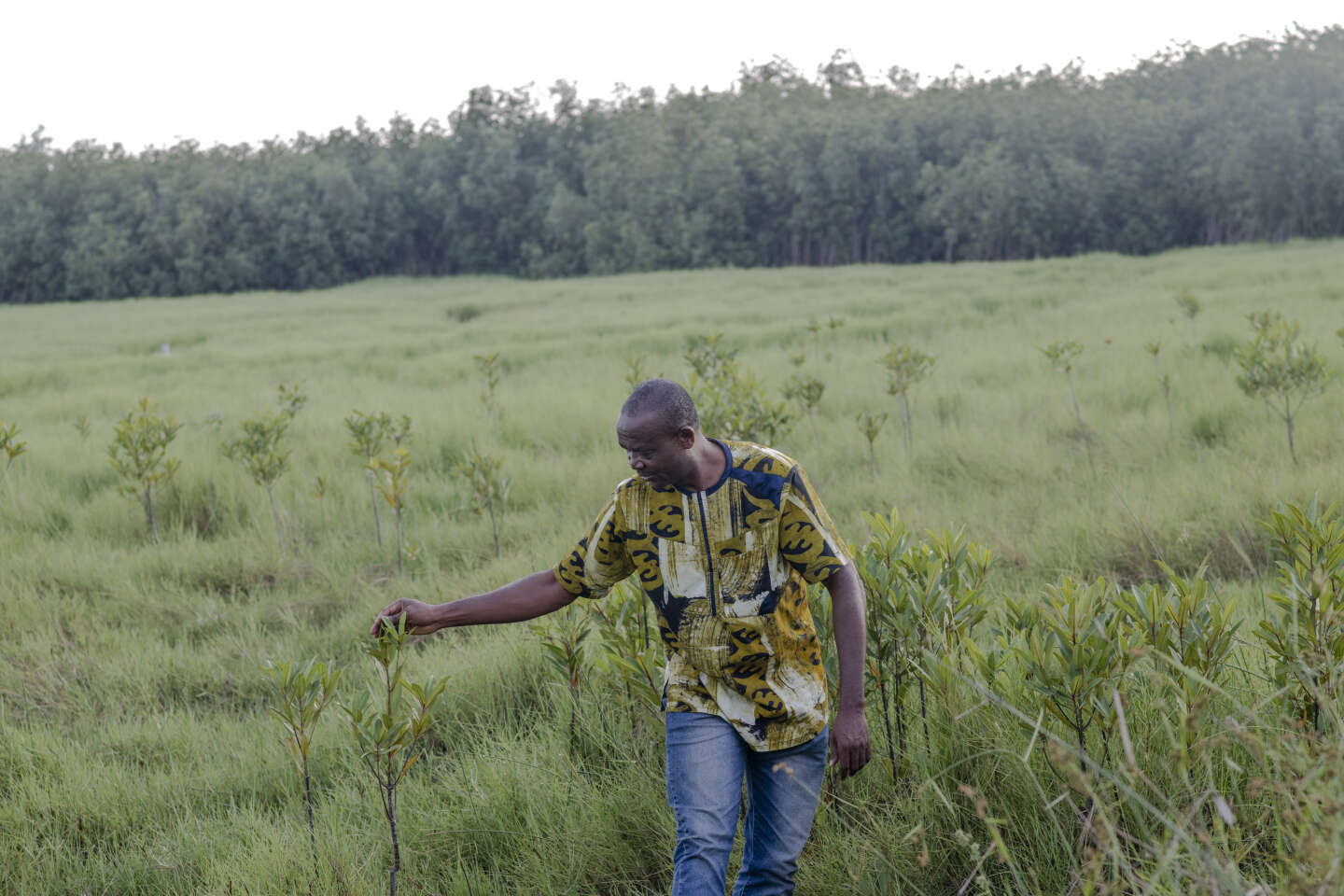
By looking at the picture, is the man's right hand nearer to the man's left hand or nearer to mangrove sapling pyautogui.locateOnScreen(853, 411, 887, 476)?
the man's left hand

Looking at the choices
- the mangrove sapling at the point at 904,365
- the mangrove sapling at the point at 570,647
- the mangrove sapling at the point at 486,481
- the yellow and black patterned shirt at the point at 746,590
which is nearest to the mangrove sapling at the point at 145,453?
the mangrove sapling at the point at 486,481

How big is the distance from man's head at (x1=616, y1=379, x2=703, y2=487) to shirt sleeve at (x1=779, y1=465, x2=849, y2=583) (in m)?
0.25

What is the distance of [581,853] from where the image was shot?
2592 millimetres

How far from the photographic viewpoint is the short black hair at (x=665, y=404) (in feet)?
6.61

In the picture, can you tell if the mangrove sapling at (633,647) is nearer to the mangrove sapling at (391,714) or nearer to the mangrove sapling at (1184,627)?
the mangrove sapling at (391,714)

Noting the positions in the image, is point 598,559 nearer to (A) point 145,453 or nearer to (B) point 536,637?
(B) point 536,637

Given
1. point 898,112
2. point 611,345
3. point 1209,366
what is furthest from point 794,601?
point 898,112

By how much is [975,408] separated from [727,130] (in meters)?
59.6

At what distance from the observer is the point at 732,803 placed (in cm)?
202

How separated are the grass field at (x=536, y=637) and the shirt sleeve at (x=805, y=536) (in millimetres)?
495

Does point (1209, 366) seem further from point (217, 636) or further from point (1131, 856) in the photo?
point (217, 636)

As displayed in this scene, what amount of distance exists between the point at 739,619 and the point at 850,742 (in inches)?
14.5

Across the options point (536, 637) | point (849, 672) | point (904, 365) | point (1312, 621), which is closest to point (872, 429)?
point (904, 365)

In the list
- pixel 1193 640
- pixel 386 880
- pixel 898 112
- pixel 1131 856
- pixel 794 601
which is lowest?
pixel 386 880
